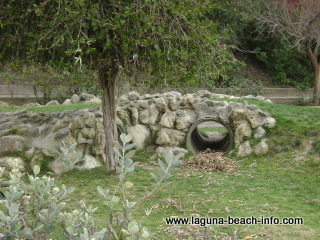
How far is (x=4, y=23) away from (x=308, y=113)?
8.23 meters

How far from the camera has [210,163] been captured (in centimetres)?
1066

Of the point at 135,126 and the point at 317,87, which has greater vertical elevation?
the point at 317,87

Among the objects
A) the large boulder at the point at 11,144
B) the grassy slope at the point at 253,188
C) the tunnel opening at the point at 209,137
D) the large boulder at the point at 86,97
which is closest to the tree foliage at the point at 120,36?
the grassy slope at the point at 253,188

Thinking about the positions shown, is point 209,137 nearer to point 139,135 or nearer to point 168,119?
point 168,119

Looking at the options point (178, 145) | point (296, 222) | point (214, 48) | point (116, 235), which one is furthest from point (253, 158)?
point (116, 235)

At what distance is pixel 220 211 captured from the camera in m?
7.45

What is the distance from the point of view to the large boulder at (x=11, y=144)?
408 inches

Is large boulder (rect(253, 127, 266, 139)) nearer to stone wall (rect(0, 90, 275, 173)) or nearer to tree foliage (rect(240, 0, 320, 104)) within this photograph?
stone wall (rect(0, 90, 275, 173))

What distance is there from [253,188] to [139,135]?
4.00m

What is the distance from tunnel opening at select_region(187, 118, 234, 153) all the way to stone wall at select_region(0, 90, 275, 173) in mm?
161

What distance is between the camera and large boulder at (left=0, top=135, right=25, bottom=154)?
10.4m

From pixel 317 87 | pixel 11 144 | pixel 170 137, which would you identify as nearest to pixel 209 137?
pixel 170 137

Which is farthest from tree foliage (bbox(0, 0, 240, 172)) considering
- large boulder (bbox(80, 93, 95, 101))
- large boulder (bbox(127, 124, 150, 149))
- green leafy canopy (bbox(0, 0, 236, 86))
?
large boulder (bbox(80, 93, 95, 101))

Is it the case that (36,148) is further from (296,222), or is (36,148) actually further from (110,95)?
(296,222)
